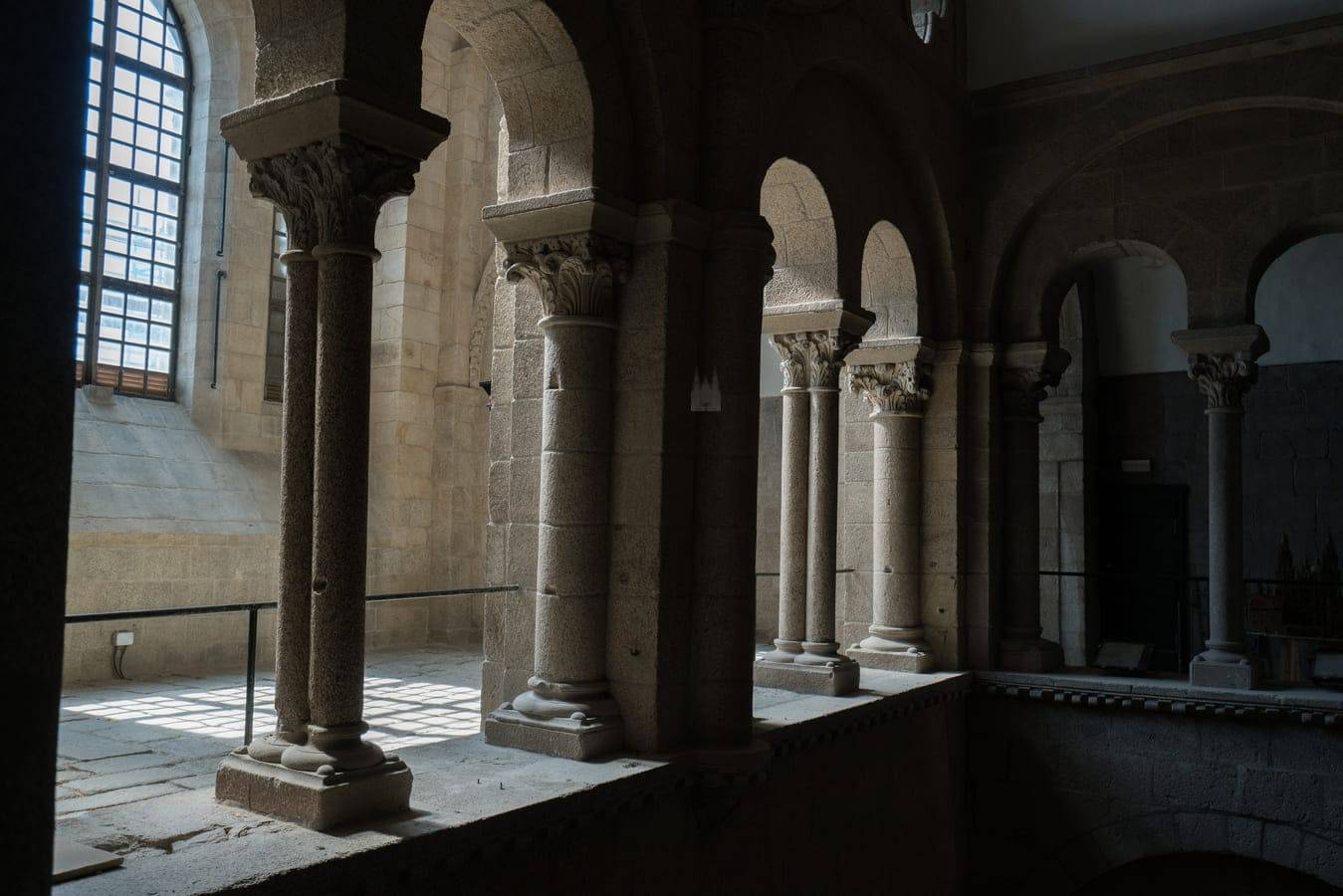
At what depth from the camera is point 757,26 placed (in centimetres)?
436

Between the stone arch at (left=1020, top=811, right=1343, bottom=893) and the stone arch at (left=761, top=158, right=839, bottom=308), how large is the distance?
137 inches

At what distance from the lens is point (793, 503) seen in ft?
18.2

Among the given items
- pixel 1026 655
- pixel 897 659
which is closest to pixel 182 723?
pixel 897 659

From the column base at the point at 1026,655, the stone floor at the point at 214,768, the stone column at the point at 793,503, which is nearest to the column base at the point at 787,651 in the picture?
the stone column at the point at 793,503

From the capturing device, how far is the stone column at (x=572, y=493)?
12.8 feet

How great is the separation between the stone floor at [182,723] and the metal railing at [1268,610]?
151 inches

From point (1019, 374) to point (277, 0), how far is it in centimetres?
527

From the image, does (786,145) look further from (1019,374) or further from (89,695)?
(89,695)

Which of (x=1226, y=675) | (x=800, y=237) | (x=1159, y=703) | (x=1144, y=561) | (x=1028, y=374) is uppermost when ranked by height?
(x=800, y=237)

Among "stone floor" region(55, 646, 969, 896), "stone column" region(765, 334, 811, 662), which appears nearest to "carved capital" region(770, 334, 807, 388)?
"stone column" region(765, 334, 811, 662)

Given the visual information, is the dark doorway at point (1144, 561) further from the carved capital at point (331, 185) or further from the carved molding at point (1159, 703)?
the carved capital at point (331, 185)

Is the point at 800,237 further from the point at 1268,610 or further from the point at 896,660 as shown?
the point at 1268,610

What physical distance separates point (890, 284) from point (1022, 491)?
1.63 meters

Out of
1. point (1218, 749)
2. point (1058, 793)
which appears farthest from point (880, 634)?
point (1218, 749)
